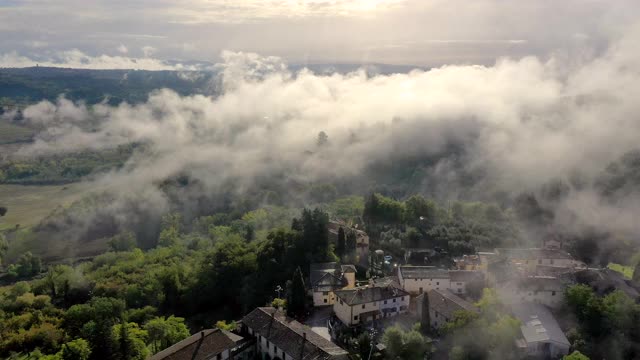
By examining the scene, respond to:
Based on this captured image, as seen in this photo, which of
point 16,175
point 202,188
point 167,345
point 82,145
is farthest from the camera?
point 82,145

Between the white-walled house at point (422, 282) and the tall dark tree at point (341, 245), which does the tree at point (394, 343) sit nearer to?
the white-walled house at point (422, 282)

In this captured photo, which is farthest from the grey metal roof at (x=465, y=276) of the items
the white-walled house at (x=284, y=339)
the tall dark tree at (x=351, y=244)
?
the white-walled house at (x=284, y=339)

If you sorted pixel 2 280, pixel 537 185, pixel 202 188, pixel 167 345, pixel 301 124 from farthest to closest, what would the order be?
pixel 301 124, pixel 202 188, pixel 537 185, pixel 2 280, pixel 167 345

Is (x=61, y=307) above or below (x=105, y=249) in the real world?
above

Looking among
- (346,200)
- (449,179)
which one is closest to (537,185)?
(449,179)

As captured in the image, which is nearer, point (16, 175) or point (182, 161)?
point (182, 161)

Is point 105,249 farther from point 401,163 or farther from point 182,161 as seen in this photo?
point 401,163

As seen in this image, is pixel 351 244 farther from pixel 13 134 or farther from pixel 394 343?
pixel 13 134

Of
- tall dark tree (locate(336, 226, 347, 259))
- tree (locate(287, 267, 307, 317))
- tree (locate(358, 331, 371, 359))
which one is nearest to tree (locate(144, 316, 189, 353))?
tree (locate(287, 267, 307, 317))
